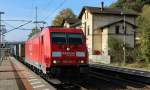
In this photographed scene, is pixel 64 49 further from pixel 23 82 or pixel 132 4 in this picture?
pixel 132 4

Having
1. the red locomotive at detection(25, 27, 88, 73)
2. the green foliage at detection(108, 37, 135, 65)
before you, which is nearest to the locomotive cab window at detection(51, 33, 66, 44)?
the red locomotive at detection(25, 27, 88, 73)

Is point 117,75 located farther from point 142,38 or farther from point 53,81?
point 142,38

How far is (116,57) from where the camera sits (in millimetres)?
60688

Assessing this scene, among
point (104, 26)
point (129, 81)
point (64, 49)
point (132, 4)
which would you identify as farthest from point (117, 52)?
point (132, 4)

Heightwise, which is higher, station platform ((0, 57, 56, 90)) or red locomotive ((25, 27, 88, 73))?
red locomotive ((25, 27, 88, 73))

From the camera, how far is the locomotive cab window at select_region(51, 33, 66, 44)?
19859 mm

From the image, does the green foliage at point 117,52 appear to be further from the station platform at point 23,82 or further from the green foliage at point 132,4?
the green foliage at point 132,4

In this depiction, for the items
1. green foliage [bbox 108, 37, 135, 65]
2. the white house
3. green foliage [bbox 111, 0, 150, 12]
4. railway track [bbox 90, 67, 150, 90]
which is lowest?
railway track [bbox 90, 67, 150, 90]

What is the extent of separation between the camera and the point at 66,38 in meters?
20.0

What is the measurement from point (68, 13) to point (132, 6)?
25.6 m

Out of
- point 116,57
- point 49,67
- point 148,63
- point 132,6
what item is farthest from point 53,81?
point 132,6

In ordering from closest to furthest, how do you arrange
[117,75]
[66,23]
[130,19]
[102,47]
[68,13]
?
1. [117,75]
2. [102,47]
3. [130,19]
4. [66,23]
5. [68,13]

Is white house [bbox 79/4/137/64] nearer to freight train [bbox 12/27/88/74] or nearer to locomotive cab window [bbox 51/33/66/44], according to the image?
freight train [bbox 12/27/88/74]

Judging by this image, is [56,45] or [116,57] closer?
[56,45]
